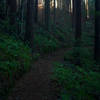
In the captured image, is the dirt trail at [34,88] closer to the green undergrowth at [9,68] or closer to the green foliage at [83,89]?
the green undergrowth at [9,68]

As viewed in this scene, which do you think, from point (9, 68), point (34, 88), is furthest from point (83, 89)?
point (9, 68)

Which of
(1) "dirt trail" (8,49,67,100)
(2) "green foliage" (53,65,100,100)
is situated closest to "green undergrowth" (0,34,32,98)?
(1) "dirt trail" (8,49,67,100)

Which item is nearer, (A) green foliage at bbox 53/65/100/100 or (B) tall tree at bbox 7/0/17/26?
(A) green foliage at bbox 53/65/100/100

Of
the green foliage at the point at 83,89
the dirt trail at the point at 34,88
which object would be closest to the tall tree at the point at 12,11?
the dirt trail at the point at 34,88

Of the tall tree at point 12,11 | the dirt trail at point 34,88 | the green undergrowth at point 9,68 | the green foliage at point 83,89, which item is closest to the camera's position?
the green foliage at point 83,89

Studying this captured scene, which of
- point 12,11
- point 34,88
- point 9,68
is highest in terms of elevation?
point 12,11

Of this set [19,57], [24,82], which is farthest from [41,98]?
[19,57]

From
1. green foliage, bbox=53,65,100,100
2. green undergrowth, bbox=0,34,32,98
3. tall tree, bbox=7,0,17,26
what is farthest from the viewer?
tall tree, bbox=7,0,17,26

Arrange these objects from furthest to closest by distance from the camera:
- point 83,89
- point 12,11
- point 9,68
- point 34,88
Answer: point 12,11, point 9,68, point 34,88, point 83,89

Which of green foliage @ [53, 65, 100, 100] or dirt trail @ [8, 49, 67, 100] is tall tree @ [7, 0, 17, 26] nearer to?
dirt trail @ [8, 49, 67, 100]

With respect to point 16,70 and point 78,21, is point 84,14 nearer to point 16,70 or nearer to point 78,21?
point 78,21

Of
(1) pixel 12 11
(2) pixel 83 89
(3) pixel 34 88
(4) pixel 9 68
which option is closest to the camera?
(2) pixel 83 89

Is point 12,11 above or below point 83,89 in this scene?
above

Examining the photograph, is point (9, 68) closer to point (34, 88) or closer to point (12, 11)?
point (34, 88)
